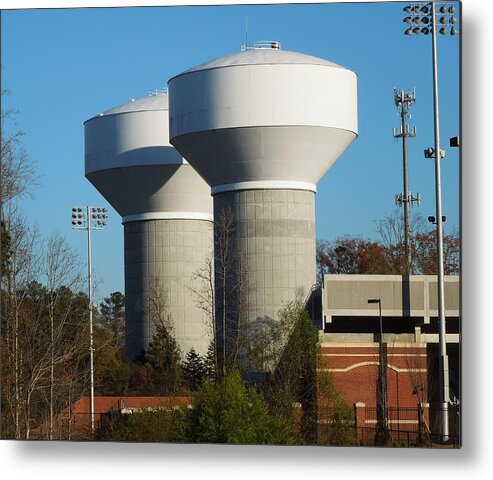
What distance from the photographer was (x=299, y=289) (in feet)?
144

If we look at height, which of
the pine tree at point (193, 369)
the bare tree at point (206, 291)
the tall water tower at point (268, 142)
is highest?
the tall water tower at point (268, 142)

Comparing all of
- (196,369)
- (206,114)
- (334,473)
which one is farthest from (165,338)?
(334,473)

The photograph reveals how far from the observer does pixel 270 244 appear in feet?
144

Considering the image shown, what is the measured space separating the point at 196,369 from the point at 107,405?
Answer: 4437mm

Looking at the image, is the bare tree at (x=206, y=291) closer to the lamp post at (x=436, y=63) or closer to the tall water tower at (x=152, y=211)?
the tall water tower at (x=152, y=211)

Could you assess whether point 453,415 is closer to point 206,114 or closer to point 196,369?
point 206,114

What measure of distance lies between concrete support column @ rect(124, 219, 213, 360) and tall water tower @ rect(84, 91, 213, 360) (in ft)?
0.13

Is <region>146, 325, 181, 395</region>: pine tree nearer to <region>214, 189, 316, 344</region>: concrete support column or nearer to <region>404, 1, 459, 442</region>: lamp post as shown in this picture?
<region>214, 189, 316, 344</region>: concrete support column

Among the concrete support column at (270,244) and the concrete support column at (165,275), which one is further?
the concrete support column at (165,275)

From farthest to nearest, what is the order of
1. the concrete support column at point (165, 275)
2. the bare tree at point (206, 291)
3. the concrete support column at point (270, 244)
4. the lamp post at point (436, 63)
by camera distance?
the concrete support column at point (165, 275) → the bare tree at point (206, 291) → the concrete support column at point (270, 244) → the lamp post at point (436, 63)

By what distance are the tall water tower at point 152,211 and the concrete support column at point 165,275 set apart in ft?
0.13

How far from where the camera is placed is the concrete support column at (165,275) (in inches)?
2094

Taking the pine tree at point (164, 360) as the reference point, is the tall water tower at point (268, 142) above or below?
above

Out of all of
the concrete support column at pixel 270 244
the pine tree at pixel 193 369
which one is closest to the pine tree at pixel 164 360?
the pine tree at pixel 193 369
